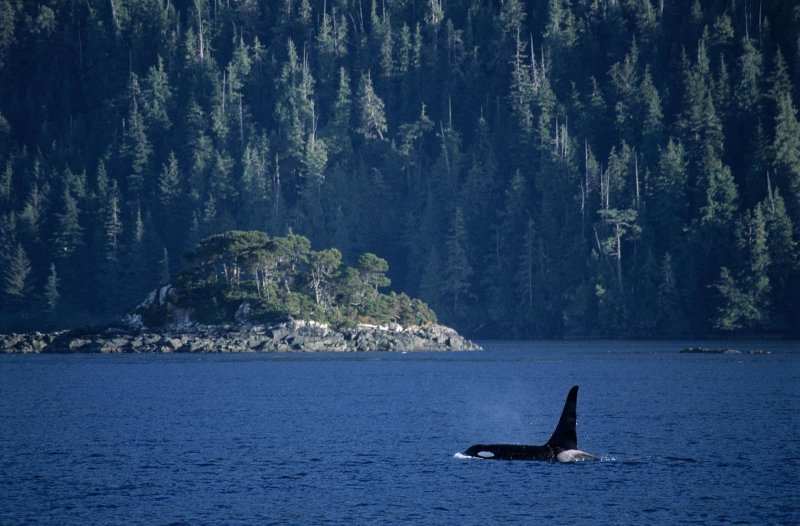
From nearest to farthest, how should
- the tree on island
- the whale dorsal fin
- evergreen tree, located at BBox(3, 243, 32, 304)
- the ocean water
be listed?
the ocean water, the whale dorsal fin, the tree on island, evergreen tree, located at BBox(3, 243, 32, 304)

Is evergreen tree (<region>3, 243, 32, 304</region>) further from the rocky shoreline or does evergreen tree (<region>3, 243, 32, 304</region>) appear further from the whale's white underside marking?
the whale's white underside marking

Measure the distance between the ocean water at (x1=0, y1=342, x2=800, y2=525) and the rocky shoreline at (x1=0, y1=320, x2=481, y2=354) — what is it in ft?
109

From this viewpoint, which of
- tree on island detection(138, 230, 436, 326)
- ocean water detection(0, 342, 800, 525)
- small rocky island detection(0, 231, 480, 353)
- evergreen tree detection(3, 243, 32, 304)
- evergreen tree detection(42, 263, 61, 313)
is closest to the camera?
ocean water detection(0, 342, 800, 525)

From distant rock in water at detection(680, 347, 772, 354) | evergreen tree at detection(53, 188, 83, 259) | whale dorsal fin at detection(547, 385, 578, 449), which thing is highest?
evergreen tree at detection(53, 188, 83, 259)

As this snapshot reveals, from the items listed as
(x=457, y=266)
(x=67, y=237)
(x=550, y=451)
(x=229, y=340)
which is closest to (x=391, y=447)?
(x=550, y=451)

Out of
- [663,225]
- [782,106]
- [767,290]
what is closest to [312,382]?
[767,290]

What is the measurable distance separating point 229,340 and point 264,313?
5175 mm

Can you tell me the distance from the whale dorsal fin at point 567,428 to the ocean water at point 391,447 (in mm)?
1371

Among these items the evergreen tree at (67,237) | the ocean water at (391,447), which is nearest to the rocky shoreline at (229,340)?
the ocean water at (391,447)

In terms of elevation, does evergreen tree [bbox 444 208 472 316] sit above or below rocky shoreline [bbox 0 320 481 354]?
above

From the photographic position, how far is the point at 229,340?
131 m

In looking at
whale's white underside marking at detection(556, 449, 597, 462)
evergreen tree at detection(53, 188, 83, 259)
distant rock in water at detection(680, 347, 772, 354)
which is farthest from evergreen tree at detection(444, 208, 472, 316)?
whale's white underside marking at detection(556, 449, 597, 462)

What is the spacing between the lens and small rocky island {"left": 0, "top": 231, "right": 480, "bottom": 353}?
434 ft

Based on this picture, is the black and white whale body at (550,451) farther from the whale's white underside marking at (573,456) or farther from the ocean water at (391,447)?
the ocean water at (391,447)
